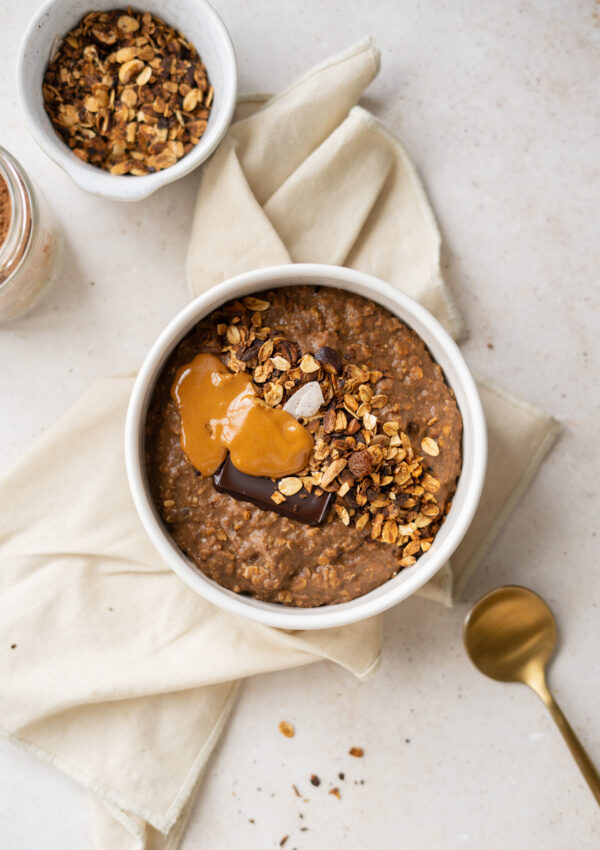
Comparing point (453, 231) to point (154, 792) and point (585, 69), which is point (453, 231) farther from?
point (154, 792)

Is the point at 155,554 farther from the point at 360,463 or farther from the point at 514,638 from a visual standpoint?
the point at 514,638

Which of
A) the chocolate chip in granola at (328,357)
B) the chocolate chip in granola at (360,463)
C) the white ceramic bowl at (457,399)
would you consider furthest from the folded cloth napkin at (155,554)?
the chocolate chip in granola at (360,463)

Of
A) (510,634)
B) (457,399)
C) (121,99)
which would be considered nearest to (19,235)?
(121,99)

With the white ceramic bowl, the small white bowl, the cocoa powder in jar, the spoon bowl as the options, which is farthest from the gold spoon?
the cocoa powder in jar

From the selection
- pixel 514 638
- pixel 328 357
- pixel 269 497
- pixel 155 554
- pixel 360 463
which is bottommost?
pixel 514 638

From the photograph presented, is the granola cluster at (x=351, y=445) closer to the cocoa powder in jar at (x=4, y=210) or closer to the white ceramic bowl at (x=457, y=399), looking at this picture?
the white ceramic bowl at (x=457, y=399)

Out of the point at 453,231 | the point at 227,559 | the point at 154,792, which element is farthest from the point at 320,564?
the point at 453,231

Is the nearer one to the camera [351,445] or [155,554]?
[351,445]

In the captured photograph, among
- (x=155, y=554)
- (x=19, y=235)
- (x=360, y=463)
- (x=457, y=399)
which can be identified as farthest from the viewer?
(x=155, y=554)
